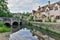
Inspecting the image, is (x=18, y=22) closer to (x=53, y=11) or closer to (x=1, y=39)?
(x=53, y=11)

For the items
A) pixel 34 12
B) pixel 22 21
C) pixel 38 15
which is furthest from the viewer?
pixel 34 12

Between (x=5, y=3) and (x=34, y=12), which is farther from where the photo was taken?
(x=34, y=12)

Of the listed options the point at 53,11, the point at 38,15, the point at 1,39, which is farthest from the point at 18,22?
the point at 1,39

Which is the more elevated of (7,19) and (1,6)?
(1,6)

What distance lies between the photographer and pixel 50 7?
4069cm

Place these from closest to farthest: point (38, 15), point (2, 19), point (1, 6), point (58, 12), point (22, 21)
Result: 1. point (2, 19)
2. point (1, 6)
3. point (58, 12)
4. point (22, 21)
5. point (38, 15)

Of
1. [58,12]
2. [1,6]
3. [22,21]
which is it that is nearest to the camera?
[1,6]

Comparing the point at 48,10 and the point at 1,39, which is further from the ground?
the point at 48,10

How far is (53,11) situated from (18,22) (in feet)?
24.9

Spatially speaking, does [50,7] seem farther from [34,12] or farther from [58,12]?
[34,12]

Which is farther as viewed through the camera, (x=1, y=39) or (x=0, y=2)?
(x=0, y=2)

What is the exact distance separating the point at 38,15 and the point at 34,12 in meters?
5.14

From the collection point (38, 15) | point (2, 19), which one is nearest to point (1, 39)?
point (2, 19)

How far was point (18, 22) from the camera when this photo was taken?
3622 cm
